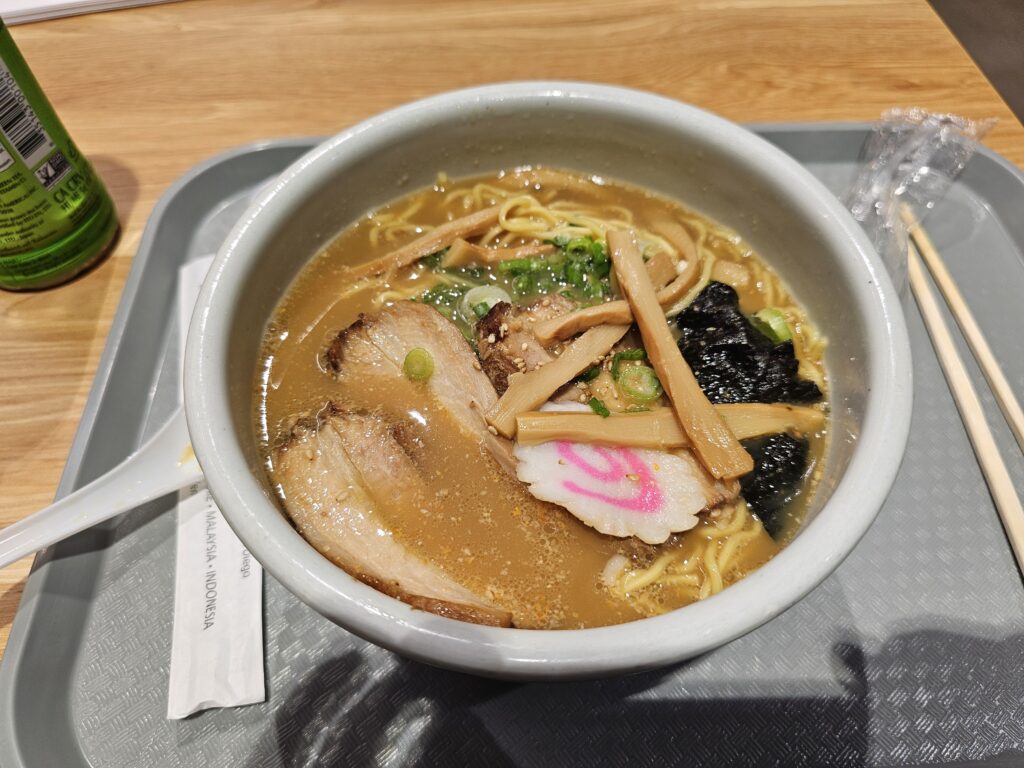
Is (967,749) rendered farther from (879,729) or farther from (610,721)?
(610,721)

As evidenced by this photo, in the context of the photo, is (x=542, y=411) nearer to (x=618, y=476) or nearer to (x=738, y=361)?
(x=618, y=476)

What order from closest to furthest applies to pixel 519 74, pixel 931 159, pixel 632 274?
pixel 632 274 → pixel 931 159 → pixel 519 74

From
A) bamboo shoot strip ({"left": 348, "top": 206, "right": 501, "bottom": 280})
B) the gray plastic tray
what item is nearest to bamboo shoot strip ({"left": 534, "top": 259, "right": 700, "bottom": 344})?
bamboo shoot strip ({"left": 348, "top": 206, "right": 501, "bottom": 280})

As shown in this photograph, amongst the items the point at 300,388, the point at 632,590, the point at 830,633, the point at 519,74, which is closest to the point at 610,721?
the point at 632,590

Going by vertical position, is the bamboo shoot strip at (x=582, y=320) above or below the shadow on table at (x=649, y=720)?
above

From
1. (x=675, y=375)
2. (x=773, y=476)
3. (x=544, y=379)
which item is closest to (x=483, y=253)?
(x=544, y=379)

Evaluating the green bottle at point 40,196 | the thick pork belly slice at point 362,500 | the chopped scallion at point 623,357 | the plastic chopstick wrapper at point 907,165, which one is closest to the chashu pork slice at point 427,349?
the thick pork belly slice at point 362,500

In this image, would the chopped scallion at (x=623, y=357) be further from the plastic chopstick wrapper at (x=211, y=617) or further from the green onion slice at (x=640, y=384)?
the plastic chopstick wrapper at (x=211, y=617)
